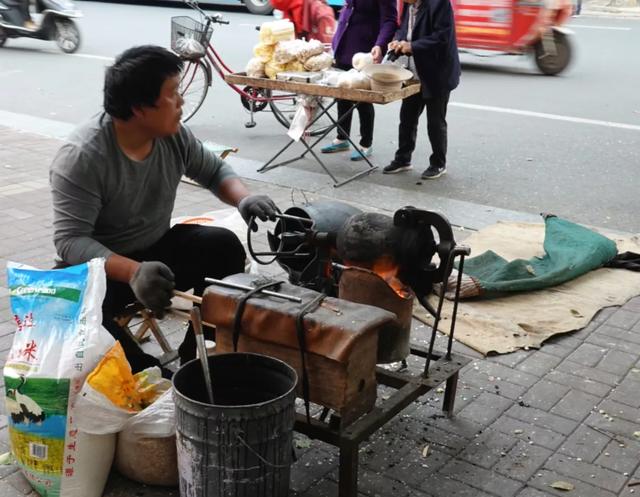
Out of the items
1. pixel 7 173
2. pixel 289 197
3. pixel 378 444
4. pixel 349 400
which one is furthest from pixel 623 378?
pixel 7 173

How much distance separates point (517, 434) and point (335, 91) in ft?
11.2

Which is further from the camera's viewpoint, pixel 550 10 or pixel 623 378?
pixel 550 10

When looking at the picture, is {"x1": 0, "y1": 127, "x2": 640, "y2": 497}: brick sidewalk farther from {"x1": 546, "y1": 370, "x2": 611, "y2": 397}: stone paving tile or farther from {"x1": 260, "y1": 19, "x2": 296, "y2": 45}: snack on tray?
{"x1": 260, "y1": 19, "x2": 296, "y2": 45}: snack on tray

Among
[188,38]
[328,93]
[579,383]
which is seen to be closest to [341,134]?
[328,93]

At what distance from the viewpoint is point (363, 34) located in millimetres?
6898

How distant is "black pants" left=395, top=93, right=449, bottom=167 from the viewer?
6.34 m

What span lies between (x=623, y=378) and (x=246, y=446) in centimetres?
203

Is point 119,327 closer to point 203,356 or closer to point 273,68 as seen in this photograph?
point 203,356

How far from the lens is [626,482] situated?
9.34 feet

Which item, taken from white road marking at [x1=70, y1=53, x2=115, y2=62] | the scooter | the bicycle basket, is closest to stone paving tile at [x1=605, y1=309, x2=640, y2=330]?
the bicycle basket

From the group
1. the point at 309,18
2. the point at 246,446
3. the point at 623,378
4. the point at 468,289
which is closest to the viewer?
the point at 246,446

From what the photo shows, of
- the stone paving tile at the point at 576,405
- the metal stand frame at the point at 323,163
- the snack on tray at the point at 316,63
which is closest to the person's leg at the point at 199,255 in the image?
the stone paving tile at the point at 576,405

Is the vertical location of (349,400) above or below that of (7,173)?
above

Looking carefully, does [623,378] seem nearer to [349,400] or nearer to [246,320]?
[349,400]
